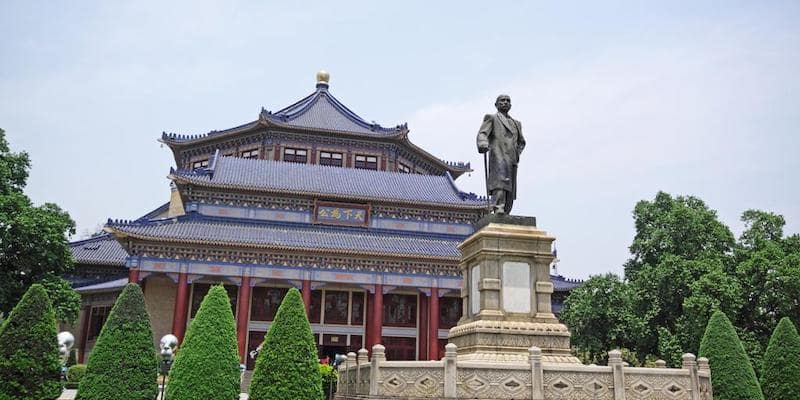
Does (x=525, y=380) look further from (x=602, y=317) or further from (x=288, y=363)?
(x=602, y=317)

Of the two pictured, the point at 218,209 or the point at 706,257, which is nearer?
the point at 706,257

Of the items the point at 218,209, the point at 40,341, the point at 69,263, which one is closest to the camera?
the point at 40,341

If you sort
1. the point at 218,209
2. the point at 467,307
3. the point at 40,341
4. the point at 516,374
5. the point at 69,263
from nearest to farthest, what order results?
the point at 516,374
the point at 467,307
the point at 40,341
the point at 69,263
the point at 218,209

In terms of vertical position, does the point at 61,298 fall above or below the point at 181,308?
below

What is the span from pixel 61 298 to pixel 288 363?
1795 centimetres

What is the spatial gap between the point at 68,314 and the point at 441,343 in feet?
65.6

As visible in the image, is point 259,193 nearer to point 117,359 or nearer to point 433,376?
point 117,359

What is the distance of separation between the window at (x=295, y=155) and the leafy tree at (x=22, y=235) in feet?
69.8

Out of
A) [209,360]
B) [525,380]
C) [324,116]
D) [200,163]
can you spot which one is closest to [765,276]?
[525,380]

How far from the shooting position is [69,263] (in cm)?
2967

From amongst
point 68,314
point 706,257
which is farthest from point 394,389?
point 68,314

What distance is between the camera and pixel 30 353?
15547 millimetres

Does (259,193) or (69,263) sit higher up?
(259,193)

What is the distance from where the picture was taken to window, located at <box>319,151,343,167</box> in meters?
49.8
